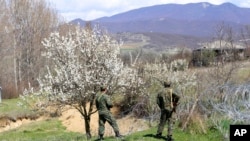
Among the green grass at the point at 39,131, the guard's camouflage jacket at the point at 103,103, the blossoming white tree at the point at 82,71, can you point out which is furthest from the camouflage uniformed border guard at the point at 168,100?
the green grass at the point at 39,131

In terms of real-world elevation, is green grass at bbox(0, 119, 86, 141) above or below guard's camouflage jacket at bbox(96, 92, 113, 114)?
below

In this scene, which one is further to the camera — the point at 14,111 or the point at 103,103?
the point at 14,111

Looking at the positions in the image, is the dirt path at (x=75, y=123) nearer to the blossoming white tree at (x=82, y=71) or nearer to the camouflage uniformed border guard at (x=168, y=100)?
the blossoming white tree at (x=82, y=71)

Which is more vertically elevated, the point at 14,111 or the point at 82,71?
the point at 82,71

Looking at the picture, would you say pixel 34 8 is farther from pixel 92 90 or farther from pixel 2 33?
pixel 92 90

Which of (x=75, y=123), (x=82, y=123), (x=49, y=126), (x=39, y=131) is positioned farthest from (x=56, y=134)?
(x=82, y=123)

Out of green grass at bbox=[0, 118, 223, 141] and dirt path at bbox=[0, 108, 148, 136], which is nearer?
green grass at bbox=[0, 118, 223, 141]

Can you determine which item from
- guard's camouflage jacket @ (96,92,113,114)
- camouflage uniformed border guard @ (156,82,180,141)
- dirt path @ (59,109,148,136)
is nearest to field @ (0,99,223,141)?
dirt path @ (59,109,148,136)

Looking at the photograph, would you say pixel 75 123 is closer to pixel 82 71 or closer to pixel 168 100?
pixel 82 71

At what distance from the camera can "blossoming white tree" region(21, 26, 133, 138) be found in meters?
24.7

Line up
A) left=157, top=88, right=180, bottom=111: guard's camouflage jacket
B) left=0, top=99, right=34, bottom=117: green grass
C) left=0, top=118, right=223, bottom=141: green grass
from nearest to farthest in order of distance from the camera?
left=157, top=88, right=180, bottom=111: guard's camouflage jacket < left=0, top=118, right=223, bottom=141: green grass < left=0, top=99, right=34, bottom=117: green grass

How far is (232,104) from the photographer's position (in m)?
21.0

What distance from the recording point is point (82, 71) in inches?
993

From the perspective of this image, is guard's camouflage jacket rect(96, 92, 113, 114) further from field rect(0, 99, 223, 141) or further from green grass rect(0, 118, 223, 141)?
field rect(0, 99, 223, 141)
